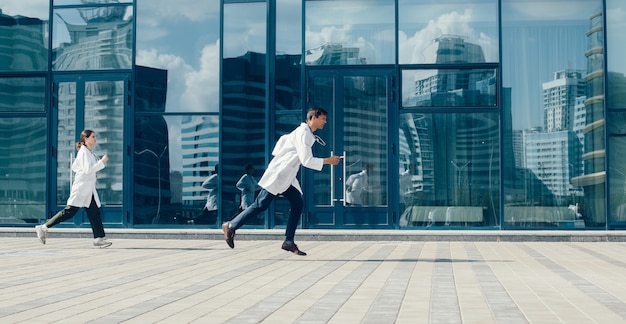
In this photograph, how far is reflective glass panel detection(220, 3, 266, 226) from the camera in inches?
703

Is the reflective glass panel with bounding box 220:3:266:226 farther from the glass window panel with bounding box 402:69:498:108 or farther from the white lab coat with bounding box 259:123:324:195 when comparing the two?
the white lab coat with bounding box 259:123:324:195

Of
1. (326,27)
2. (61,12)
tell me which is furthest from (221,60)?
(61,12)

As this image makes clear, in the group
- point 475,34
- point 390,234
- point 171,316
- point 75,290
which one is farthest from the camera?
point 475,34

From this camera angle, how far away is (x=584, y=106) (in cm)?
1727

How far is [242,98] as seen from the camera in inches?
708

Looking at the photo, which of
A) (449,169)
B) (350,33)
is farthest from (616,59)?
(350,33)

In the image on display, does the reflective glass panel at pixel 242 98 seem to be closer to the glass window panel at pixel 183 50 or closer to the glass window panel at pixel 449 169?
the glass window panel at pixel 183 50

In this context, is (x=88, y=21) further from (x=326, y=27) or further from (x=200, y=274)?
(x=200, y=274)

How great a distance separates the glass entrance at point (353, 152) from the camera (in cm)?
1761

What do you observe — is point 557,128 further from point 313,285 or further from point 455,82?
point 313,285

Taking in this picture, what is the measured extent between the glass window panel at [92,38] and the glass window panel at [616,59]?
8187 millimetres

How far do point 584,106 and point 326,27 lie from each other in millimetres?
4547

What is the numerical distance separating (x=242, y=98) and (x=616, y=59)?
632 cm

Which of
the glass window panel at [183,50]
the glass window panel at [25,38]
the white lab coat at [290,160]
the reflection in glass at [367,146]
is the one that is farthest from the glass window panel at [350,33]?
the white lab coat at [290,160]
